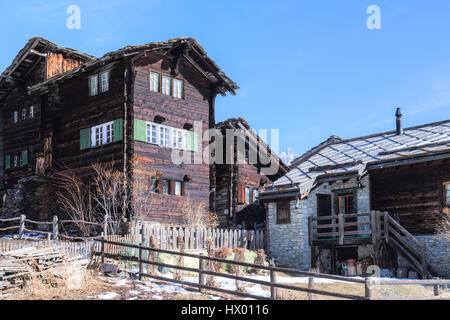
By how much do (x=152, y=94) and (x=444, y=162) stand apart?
1592 centimetres

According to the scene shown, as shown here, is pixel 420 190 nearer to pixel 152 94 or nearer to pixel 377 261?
pixel 377 261

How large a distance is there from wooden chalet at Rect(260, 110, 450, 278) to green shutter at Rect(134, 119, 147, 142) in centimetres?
737

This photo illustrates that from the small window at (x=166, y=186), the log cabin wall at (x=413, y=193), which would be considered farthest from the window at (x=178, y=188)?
the log cabin wall at (x=413, y=193)

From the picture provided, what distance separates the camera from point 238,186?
36.4 m

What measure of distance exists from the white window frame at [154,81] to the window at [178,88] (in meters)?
1.16

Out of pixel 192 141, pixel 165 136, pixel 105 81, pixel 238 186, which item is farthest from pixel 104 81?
pixel 238 186

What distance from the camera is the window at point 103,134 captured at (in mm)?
31406

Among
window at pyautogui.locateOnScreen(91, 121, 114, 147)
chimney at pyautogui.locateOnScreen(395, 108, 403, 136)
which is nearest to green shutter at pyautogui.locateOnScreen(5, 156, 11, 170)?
window at pyautogui.locateOnScreen(91, 121, 114, 147)

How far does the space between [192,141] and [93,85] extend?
6772 millimetres

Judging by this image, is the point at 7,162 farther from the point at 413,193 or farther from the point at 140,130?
the point at 413,193

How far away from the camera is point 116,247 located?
68.0ft
